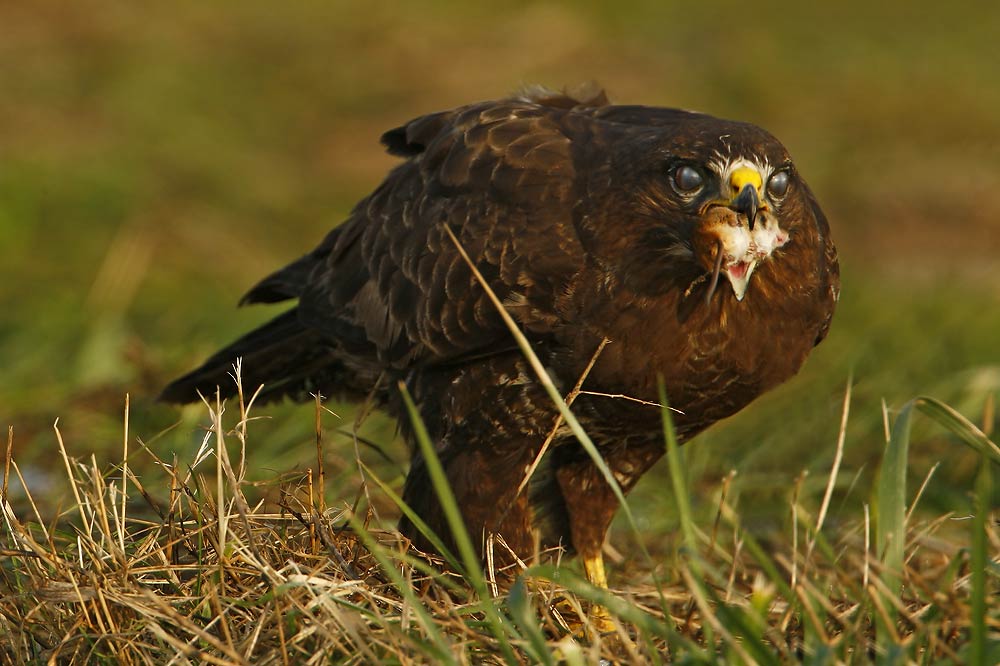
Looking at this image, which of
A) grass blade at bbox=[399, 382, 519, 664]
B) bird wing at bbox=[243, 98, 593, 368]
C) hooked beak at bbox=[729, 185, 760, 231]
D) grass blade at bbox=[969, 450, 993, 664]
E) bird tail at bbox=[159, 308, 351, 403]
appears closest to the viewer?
grass blade at bbox=[969, 450, 993, 664]

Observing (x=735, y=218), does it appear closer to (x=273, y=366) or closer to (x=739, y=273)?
(x=739, y=273)

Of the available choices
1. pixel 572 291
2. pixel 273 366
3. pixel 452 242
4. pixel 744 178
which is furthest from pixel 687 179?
pixel 273 366

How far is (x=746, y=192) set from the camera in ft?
Answer: 10.4

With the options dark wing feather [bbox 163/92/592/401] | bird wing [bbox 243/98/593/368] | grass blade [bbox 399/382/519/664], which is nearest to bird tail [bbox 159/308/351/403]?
dark wing feather [bbox 163/92/592/401]

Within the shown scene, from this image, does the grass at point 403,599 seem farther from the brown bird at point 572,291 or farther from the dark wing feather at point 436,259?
the dark wing feather at point 436,259

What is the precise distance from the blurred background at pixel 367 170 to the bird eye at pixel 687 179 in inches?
34.0

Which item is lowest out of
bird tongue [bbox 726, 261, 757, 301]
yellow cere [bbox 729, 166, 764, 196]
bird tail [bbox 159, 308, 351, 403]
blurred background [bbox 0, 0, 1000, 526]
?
blurred background [bbox 0, 0, 1000, 526]

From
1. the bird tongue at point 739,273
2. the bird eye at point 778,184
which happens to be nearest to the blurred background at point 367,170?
the bird tongue at point 739,273

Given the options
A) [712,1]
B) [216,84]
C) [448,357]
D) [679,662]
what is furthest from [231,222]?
[712,1]

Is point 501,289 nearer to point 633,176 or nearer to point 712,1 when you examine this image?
point 633,176

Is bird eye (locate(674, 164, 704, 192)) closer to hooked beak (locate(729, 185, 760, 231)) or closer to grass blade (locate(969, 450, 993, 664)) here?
hooked beak (locate(729, 185, 760, 231))

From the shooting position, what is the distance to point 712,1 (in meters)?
17.8

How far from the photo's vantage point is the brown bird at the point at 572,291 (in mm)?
3416

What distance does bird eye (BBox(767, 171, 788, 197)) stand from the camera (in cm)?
333
